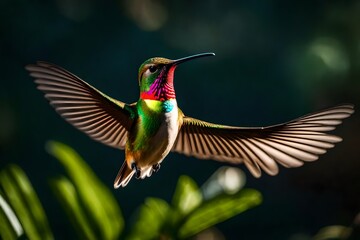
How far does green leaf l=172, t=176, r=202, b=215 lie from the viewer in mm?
274

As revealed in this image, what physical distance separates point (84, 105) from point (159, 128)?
0.04 metres

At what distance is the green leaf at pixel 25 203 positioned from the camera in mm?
275

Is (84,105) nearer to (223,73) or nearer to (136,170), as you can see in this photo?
(136,170)

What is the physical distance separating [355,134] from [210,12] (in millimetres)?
435

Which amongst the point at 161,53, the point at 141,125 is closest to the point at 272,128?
the point at 141,125

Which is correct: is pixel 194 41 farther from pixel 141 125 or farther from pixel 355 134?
pixel 141 125

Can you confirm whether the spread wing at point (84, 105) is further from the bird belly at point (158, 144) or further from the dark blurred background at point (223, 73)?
the dark blurred background at point (223, 73)

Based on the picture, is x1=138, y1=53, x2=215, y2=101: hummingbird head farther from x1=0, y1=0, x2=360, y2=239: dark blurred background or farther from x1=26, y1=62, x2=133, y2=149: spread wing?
x1=0, y1=0, x2=360, y2=239: dark blurred background

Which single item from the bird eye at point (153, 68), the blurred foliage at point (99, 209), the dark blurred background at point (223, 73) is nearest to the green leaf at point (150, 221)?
the blurred foliage at point (99, 209)

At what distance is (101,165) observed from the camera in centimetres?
141

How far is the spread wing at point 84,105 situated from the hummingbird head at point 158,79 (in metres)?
0.02

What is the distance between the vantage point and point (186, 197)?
290mm

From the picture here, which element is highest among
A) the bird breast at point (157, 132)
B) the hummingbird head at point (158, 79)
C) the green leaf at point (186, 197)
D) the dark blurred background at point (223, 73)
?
the hummingbird head at point (158, 79)

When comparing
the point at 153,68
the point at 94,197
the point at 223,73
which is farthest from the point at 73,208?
the point at 223,73
